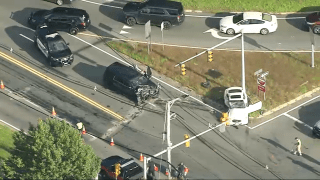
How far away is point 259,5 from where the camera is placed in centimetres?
6969

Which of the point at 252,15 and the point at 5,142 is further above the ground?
the point at 252,15

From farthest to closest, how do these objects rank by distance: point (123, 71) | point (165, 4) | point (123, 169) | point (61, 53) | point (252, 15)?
point (165, 4), point (252, 15), point (61, 53), point (123, 71), point (123, 169)

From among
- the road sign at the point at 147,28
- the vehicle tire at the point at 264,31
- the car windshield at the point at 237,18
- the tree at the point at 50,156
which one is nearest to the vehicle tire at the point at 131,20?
the road sign at the point at 147,28

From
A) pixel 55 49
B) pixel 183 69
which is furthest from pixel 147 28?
pixel 55 49

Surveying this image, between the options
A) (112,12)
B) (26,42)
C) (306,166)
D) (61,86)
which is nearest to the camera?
(306,166)

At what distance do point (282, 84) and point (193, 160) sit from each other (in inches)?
460

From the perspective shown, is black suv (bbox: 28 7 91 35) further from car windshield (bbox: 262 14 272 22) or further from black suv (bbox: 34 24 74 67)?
→ car windshield (bbox: 262 14 272 22)

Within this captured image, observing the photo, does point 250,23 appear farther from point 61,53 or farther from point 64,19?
point 61,53

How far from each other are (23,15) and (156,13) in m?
11.7

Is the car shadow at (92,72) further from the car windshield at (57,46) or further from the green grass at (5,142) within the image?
the green grass at (5,142)

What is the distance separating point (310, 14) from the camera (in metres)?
66.6

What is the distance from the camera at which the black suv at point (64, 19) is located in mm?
65125

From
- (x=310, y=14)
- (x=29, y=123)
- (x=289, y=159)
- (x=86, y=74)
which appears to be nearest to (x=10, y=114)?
(x=29, y=123)

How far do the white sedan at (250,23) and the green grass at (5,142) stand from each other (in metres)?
20.9
